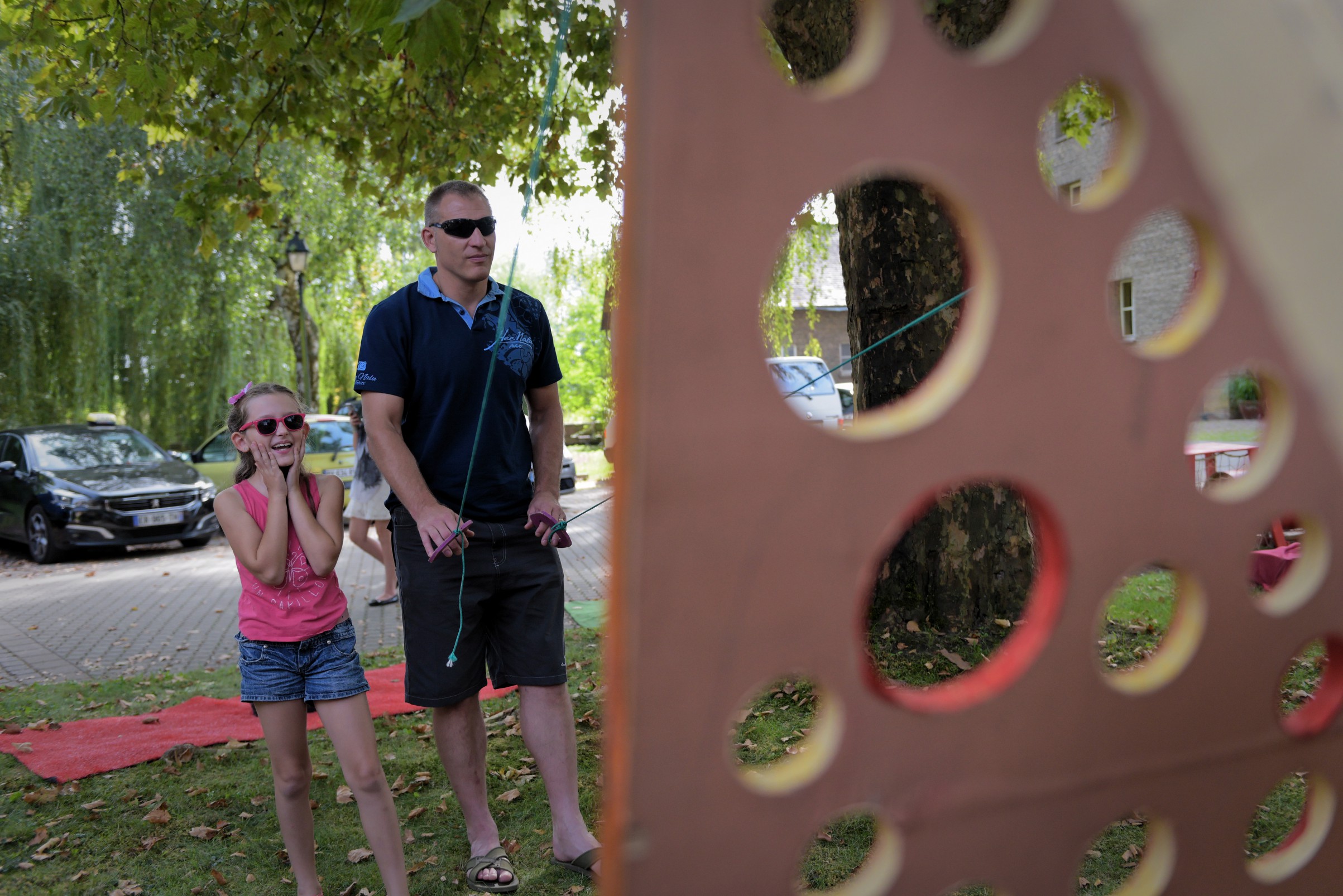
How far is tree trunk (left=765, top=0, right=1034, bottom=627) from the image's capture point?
503 cm

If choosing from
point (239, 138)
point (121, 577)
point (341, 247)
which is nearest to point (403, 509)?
point (239, 138)

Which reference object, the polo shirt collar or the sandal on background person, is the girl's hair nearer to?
the polo shirt collar

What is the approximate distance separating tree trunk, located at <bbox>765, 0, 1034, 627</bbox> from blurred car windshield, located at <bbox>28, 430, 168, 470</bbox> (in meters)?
10.8

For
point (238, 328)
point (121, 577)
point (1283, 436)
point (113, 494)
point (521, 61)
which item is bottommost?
point (121, 577)

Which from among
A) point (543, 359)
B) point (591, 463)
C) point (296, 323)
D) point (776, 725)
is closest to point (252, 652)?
point (543, 359)

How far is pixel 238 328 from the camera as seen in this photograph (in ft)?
57.1

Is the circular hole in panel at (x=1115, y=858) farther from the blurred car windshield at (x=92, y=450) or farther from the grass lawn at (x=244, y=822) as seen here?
the blurred car windshield at (x=92, y=450)

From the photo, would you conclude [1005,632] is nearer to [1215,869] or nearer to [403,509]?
[403,509]

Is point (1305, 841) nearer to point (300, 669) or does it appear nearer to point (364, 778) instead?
point (364, 778)

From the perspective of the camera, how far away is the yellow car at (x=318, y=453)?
43.7 ft

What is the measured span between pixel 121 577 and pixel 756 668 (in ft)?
36.8

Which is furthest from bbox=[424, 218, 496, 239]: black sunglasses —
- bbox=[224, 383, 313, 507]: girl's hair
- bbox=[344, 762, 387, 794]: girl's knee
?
bbox=[344, 762, 387, 794]: girl's knee

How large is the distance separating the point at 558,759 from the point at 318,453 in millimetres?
11251

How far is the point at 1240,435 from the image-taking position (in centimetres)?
2003
